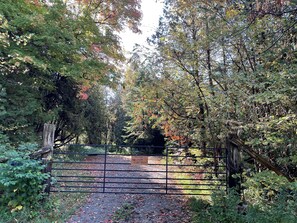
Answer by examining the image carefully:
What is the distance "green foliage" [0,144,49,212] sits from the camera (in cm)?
343

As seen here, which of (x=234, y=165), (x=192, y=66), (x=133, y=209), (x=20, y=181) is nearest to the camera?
(x=20, y=181)

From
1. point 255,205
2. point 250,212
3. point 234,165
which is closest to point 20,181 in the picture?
point 250,212

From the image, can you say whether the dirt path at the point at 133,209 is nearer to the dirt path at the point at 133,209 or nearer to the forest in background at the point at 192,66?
the dirt path at the point at 133,209

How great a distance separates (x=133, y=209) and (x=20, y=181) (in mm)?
2185

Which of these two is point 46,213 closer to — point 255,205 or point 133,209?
point 133,209

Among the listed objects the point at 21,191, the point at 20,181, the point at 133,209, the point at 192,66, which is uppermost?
the point at 192,66

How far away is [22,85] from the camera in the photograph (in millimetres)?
6957

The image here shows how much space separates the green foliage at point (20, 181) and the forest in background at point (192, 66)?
0.80 meters

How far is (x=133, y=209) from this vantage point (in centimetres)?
439

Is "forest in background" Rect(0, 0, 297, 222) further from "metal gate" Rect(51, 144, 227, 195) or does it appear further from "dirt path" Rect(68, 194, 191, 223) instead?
"dirt path" Rect(68, 194, 191, 223)

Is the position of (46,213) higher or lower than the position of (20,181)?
lower

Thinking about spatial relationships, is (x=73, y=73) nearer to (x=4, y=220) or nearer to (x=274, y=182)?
(x=4, y=220)

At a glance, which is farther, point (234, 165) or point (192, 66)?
point (192, 66)

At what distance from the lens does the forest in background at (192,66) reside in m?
3.75
